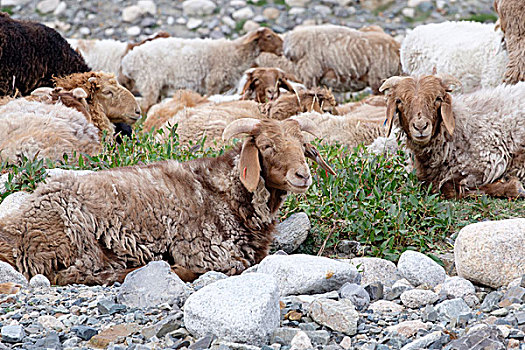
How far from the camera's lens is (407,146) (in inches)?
273

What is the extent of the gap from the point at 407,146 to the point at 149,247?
114 inches

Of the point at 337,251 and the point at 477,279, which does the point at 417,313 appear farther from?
the point at 337,251

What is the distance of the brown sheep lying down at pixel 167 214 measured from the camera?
Answer: 490 cm

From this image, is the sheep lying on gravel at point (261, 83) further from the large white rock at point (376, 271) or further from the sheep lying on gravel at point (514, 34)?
the large white rock at point (376, 271)

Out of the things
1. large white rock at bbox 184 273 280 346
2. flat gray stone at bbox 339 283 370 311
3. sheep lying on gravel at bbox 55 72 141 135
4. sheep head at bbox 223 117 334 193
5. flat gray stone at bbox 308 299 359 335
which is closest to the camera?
large white rock at bbox 184 273 280 346

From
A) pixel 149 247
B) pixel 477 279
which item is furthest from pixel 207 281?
pixel 477 279

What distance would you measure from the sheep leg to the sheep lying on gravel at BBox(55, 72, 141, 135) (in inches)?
149

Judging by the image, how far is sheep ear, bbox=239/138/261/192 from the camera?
520 centimetres

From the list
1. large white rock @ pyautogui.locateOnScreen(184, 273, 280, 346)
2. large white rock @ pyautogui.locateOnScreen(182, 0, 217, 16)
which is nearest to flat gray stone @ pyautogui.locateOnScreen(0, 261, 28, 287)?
large white rock @ pyautogui.locateOnScreen(184, 273, 280, 346)

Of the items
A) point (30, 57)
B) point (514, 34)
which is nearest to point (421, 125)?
point (514, 34)

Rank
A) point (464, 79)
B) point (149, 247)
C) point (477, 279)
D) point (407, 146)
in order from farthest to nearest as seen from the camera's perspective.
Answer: point (464, 79), point (407, 146), point (149, 247), point (477, 279)

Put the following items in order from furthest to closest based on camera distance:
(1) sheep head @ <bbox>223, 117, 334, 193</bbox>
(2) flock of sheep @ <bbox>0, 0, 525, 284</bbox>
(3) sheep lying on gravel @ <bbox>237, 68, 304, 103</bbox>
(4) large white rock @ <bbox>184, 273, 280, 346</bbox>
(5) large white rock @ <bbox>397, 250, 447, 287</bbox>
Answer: (3) sheep lying on gravel @ <bbox>237, 68, 304, 103</bbox> < (1) sheep head @ <bbox>223, 117, 334, 193</bbox> < (2) flock of sheep @ <bbox>0, 0, 525, 284</bbox> < (5) large white rock @ <bbox>397, 250, 447, 287</bbox> < (4) large white rock @ <bbox>184, 273, 280, 346</bbox>

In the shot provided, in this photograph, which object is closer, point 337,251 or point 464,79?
point 337,251

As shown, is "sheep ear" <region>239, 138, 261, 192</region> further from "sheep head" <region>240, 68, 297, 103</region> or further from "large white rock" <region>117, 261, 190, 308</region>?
"sheep head" <region>240, 68, 297, 103</region>
